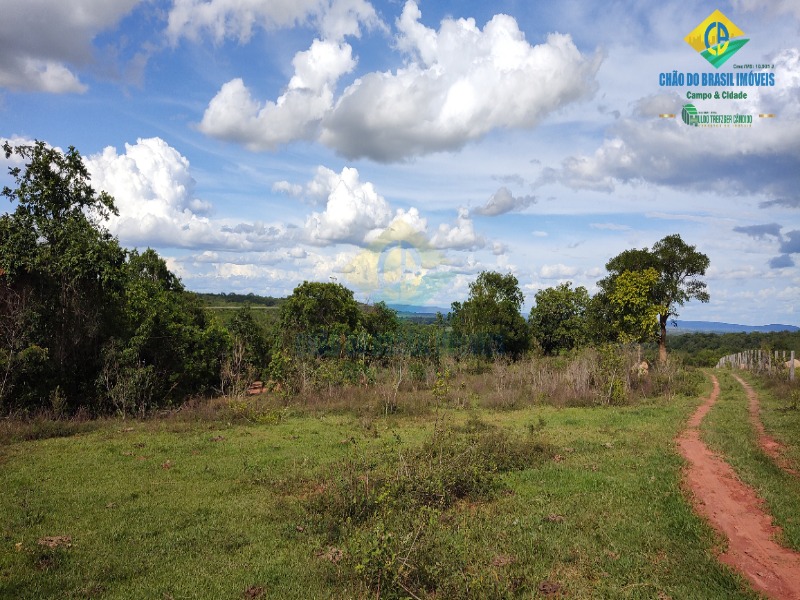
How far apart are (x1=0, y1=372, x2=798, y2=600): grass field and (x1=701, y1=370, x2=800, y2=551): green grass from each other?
0.15 m

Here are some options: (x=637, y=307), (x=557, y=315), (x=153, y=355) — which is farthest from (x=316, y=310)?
(x=557, y=315)

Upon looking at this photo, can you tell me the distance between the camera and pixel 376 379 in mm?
25562

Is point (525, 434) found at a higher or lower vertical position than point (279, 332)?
lower

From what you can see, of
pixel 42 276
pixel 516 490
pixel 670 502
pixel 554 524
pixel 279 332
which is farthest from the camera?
pixel 279 332

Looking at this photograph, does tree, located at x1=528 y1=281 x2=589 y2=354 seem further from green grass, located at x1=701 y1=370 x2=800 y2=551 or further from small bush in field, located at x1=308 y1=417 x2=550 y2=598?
small bush in field, located at x1=308 y1=417 x2=550 y2=598

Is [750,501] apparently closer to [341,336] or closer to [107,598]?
[107,598]

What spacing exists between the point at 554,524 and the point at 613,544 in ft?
3.25

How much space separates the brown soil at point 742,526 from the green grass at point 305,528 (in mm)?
320

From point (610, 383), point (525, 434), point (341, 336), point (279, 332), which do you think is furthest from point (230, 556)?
point (279, 332)

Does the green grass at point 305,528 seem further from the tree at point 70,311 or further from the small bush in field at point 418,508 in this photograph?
the tree at point 70,311

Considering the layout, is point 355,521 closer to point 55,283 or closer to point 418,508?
point 418,508

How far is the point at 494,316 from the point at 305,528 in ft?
119

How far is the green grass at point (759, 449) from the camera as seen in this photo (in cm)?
768

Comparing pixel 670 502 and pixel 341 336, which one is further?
pixel 341 336
